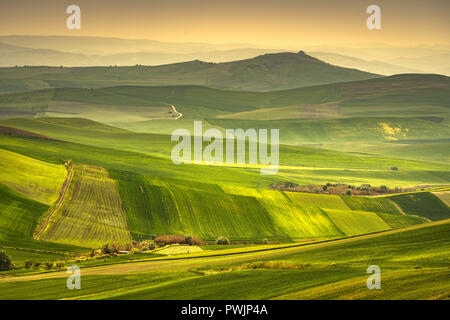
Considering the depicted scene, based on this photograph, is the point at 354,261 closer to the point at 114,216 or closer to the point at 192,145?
the point at 114,216

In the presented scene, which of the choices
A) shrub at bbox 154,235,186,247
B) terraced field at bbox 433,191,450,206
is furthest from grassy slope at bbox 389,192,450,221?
shrub at bbox 154,235,186,247

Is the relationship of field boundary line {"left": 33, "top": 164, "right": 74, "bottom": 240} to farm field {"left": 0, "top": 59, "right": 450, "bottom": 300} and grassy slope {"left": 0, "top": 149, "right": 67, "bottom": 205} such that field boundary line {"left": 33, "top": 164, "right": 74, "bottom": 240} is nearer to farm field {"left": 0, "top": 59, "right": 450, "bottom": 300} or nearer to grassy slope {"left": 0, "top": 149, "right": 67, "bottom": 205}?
farm field {"left": 0, "top": 59, "right": 450, "bottom": 300}

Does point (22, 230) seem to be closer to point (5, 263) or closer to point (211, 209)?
point (5, 263)

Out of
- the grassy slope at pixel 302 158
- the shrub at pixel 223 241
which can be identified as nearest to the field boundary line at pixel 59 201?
the shrub at pixel 223 241

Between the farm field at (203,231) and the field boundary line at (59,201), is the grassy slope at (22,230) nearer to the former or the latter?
the farm field at (203,231)

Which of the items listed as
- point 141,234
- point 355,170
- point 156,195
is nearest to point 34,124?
point 355,170

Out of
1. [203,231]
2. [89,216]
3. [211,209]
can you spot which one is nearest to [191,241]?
[203,231]
